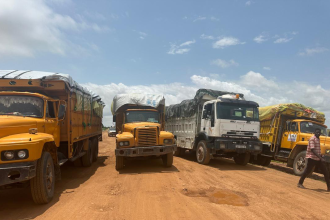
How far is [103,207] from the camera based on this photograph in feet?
14.9

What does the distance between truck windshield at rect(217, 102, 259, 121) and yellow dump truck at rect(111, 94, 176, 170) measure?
2455 millimetres

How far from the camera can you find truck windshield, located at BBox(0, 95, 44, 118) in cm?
537

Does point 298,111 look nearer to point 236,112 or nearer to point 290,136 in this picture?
point 290,136

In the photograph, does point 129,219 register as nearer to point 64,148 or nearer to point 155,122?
point 64,148

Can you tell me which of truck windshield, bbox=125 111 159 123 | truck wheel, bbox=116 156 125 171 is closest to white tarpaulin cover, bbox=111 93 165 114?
truck windshield, bbox=125 111 159 123

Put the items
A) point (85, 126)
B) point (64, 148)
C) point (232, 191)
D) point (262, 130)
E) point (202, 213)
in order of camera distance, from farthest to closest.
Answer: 1. point (262, 130)
2. point (85, 126)
3. point (64, 148)
4. point (232, 191)
5. point (202, 213)

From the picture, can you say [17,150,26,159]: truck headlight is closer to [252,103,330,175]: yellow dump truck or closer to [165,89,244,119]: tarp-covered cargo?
[165,89,244,119]: tarp-covered cargo

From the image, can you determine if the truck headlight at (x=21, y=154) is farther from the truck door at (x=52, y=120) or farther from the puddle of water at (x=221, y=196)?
the puddle of water at (x=221, y=196)

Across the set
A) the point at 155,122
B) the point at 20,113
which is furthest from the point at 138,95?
the point at 20,113

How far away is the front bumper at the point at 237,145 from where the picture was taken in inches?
363

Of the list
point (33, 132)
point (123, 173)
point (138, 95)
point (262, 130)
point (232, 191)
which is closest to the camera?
point (33, 132)

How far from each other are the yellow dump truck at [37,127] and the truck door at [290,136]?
8.79 meters

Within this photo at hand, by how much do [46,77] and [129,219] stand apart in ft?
14.9

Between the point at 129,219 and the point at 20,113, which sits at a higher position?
the point at 20,113
